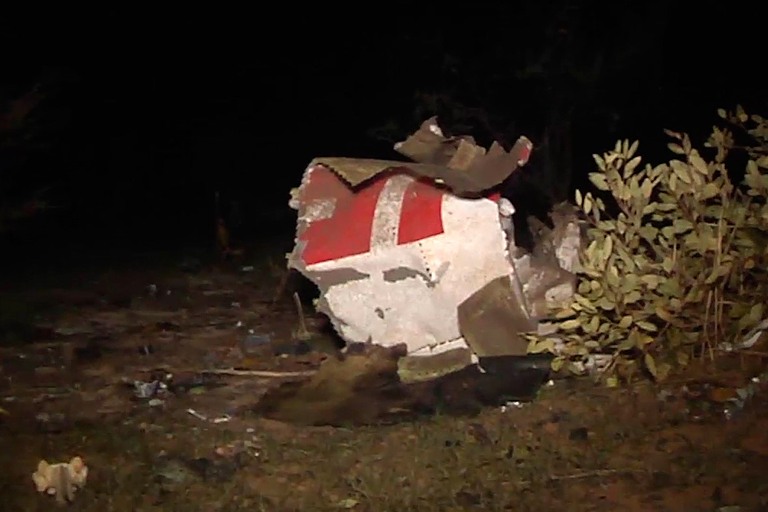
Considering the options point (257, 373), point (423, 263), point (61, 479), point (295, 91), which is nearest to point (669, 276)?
point (423, 263)

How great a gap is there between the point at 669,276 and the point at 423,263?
87cm

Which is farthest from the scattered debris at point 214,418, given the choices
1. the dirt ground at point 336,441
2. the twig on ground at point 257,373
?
the twig on ground at point 257,373

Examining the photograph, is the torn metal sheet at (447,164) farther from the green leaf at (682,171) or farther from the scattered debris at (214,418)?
the scattered debris at (214,418)

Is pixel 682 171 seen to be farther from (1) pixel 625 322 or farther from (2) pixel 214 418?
(2) pixel 214 418

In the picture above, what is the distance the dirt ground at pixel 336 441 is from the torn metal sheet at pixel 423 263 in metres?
A: 0.33

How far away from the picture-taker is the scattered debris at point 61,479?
3029 millimetres

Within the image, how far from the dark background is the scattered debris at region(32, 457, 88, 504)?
12.1 ft

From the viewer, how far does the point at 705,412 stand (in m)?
3.38

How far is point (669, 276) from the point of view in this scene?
3.70 metres

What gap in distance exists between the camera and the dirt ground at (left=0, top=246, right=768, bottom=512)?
2895mm

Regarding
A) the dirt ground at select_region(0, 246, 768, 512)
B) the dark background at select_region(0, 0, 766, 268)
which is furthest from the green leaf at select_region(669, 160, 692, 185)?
the dark background at select_region(0, 0, 766, 268)

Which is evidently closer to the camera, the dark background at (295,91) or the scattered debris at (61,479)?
the scattered debris at (61,479)

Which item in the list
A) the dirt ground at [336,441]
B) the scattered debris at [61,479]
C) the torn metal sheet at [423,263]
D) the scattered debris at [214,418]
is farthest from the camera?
the torn metal sheet at [423,263]

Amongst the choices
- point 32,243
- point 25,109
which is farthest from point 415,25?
point 25,109
